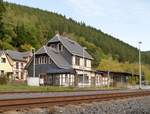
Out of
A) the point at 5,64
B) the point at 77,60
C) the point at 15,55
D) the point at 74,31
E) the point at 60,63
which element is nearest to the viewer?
the point at 60,63

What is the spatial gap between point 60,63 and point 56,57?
1733mm

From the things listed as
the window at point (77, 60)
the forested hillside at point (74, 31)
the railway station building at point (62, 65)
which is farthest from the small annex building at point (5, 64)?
the forested hillside at point (74, 31)

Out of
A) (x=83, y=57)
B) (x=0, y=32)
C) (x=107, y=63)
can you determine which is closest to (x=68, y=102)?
(x=83, y=57)

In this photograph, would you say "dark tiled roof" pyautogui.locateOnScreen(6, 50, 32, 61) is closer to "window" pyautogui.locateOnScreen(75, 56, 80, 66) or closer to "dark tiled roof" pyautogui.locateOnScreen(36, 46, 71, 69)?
"dark tiled roof" pyautogui.locateOnScreen(36, 46, 71, 69)

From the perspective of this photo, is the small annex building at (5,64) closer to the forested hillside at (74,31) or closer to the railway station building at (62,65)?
the railway station building at (62,65)

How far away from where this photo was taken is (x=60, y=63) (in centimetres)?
7381

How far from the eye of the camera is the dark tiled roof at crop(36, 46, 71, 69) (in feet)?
239

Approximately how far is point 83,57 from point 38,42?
46996 millimetres

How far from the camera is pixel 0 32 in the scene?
9825cm

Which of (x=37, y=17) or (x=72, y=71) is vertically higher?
(x=37, y=17)

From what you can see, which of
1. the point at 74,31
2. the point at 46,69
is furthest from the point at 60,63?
the point at 74,31

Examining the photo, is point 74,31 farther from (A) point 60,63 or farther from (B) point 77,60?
(A) point 60,63

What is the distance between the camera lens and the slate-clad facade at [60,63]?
66.8 m

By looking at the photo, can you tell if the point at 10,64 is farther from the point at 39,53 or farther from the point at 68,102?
the point at 68,102
